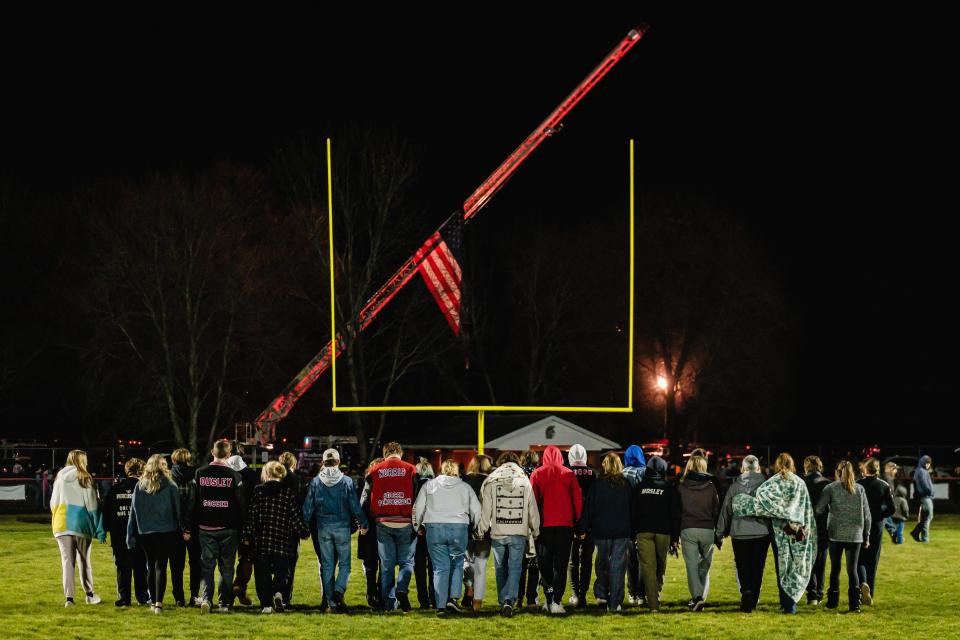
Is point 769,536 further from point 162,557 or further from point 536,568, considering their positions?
point 162,557

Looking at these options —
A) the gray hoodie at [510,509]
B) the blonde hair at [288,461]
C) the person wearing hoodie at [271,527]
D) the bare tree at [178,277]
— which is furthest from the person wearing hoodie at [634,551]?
the bare tree at [178,277]

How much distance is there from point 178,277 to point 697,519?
25.6 meters

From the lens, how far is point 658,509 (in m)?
11.9

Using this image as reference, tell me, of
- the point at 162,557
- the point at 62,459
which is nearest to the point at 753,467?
the point at 162,557

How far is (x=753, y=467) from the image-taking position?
464 inches

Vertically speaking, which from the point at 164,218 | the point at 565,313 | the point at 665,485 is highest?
the point at 164,218

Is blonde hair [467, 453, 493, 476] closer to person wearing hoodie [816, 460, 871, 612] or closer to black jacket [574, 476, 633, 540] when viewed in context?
black jacket [574, 476, 633, 540]

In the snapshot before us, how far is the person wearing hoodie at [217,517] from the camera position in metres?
11.5

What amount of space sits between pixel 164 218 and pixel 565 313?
12.1m

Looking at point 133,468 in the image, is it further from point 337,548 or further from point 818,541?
point 818,541

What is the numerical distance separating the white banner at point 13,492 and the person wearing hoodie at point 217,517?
2180 cm

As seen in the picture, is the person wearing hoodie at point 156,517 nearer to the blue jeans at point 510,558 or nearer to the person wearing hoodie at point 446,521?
the person wearing hoodie at point 446,521

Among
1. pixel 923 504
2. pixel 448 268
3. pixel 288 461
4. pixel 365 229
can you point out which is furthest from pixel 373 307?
pixel 288 461

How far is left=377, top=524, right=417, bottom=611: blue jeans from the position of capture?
38.8 feet
